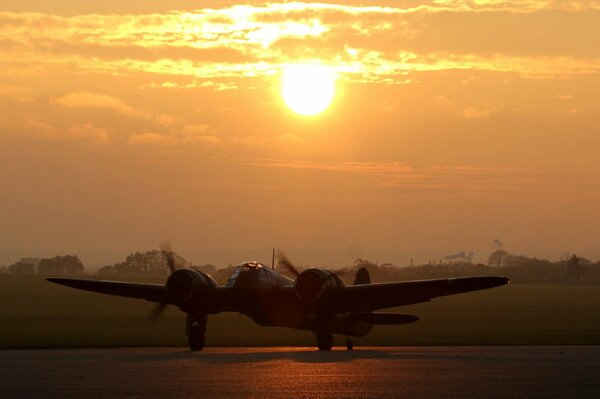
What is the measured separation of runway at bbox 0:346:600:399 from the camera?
22469mm

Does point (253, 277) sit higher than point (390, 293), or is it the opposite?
point (253, 277)

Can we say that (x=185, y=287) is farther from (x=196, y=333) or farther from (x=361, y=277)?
(x=361, y=277)

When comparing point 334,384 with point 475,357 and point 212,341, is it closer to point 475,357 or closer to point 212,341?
point 475,357

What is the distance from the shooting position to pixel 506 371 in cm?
2788

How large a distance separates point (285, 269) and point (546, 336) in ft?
48.0

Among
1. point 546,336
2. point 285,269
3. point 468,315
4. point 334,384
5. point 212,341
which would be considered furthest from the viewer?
point 468,315

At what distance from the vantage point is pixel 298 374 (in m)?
26.7

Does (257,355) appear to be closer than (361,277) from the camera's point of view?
Yes

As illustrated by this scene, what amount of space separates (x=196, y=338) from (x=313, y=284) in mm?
4262

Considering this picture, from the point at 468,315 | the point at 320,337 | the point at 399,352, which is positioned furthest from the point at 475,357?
the point at 468,315

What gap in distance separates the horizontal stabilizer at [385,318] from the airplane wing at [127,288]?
6.88 m

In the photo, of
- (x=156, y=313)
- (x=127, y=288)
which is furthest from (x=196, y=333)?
(x=127, y=288)

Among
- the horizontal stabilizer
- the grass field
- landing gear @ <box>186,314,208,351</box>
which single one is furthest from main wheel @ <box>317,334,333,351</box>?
the grass field

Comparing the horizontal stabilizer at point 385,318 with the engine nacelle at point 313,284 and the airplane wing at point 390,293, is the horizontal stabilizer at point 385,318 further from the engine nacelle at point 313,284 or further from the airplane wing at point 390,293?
the engine nacelle at point 313,284
